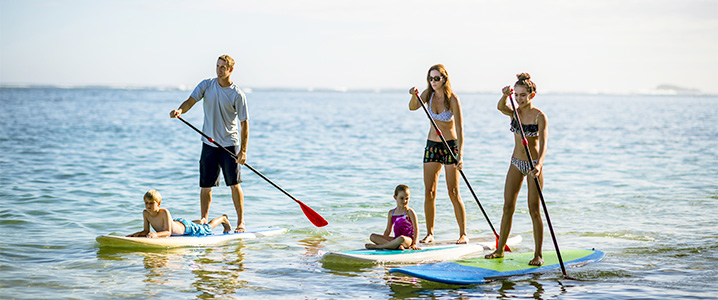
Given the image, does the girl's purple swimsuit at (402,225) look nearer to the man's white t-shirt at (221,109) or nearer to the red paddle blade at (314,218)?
the red paddle blade at (314,218)

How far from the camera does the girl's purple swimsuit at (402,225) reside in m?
7.25

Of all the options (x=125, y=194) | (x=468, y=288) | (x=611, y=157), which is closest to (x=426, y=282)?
(x=468, y=288)

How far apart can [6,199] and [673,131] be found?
26.6 m

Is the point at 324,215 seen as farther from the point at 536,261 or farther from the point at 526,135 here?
the point at 526,135

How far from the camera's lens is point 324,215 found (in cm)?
1037

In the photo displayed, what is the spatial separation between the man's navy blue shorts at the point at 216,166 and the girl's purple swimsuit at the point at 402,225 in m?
1.98

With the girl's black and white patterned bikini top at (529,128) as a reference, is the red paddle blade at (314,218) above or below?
below

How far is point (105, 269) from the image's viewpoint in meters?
6.98

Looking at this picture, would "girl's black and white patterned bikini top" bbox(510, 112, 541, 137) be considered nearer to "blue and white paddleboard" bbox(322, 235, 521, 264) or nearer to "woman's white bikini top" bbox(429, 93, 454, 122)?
"woman's white bikini top" bbox(429, 93, 454, 122)

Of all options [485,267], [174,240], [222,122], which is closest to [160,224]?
[174,240]

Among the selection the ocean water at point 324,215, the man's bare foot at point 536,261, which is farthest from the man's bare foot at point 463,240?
the man's bare foot at point 536,261

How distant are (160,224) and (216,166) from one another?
0.88 m

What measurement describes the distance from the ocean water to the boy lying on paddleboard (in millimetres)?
322

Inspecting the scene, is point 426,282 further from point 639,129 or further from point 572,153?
point 639,129
